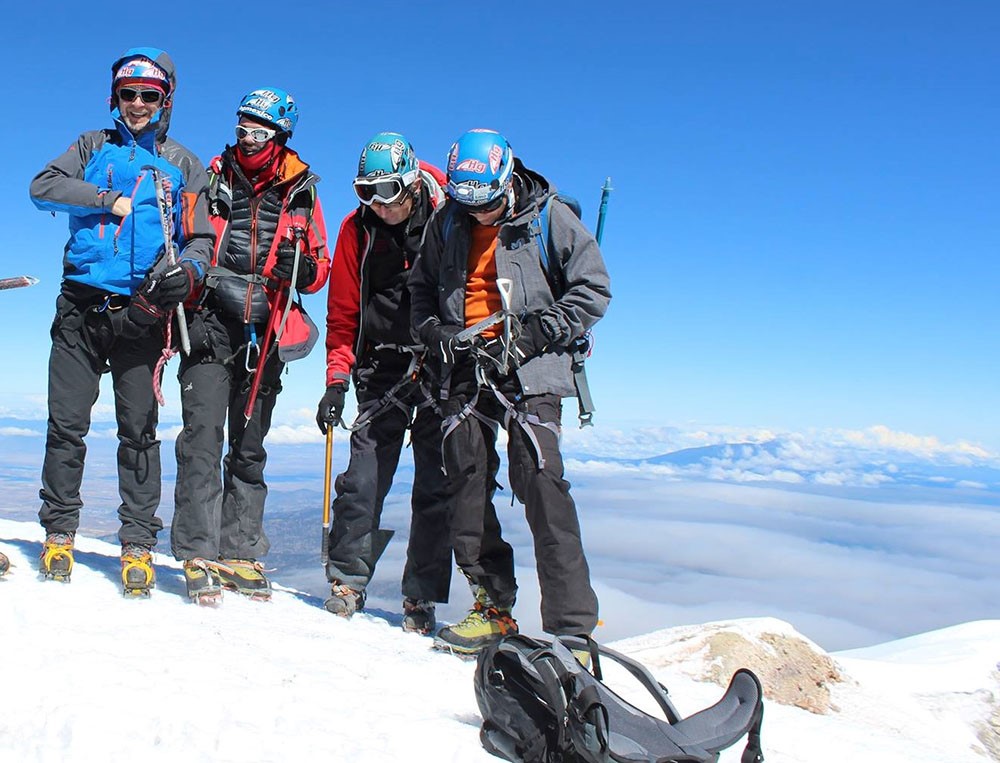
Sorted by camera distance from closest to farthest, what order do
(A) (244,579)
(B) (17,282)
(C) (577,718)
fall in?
(C) (577,718) → (B) (17,282) → (A) (244,579)

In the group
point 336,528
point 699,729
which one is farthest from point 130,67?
point 699,729

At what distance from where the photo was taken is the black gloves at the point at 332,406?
699 cm

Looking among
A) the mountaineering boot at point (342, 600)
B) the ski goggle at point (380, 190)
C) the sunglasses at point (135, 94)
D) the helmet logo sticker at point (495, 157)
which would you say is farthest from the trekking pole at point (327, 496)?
the sunglasses at point (135, 94)

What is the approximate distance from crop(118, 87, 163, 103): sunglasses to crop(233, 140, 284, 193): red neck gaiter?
2.55 feet

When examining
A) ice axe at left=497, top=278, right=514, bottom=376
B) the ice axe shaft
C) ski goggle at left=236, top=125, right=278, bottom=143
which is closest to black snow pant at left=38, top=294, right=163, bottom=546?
the ice axe shaft

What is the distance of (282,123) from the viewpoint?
21.8ft

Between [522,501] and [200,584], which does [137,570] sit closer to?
[200,584]

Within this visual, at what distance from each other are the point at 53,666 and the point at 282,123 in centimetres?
449

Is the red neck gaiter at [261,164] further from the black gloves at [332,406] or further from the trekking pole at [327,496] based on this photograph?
the trekking pole at [327,496]

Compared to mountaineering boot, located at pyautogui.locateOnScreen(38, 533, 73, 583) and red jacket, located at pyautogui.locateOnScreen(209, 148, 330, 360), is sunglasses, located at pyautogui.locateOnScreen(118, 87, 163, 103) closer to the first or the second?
red jacket, located at pyautogui.locateOnScreen(209, 148, 330, 360)

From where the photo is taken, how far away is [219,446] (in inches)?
258

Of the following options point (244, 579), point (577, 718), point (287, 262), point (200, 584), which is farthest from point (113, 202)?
point (577, 718)

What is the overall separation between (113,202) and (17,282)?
879 mm

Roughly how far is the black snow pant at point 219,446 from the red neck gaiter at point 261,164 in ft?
3.95
